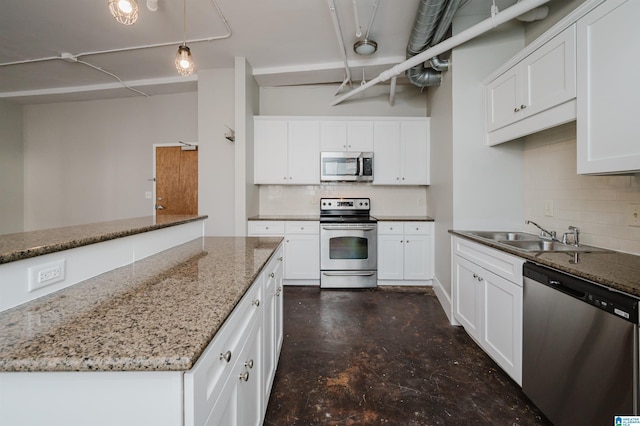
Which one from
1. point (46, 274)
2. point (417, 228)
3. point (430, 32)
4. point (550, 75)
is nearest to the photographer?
point (46, 274)

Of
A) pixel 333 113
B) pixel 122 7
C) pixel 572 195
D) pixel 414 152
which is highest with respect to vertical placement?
pixel 333 113

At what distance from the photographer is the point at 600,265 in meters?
1.37

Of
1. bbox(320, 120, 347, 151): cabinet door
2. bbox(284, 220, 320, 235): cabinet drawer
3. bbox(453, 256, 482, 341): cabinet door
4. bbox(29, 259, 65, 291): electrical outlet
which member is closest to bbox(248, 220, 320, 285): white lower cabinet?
bbox(284, 220, 320, 235): cabinet drawer

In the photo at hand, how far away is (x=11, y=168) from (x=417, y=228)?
21.7 ft

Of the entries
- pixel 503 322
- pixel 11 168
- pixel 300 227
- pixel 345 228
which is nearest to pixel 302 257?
pixel 300 227

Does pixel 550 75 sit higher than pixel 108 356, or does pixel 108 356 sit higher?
pixel 550 75

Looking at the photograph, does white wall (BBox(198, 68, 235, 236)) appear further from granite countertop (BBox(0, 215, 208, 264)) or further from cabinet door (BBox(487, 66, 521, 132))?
cabinet door (BBox(487, 66, 521, 132))

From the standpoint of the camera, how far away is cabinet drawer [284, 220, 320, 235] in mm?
3748

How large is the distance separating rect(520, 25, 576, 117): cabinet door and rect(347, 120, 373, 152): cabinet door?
6.62 ft

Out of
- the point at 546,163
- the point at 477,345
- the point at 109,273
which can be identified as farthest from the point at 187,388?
the point at 546,163

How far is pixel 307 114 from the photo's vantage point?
4.25 metres

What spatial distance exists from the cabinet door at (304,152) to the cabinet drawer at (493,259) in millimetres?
2142

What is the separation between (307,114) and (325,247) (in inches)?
81.2

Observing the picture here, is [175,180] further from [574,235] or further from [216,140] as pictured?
[574,235]
